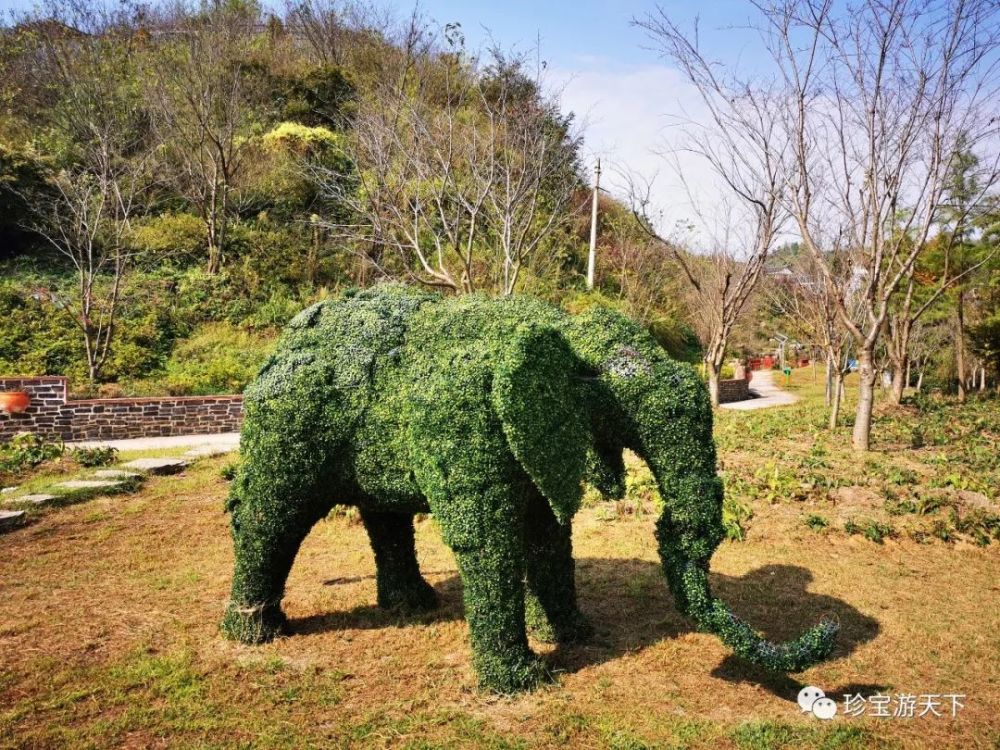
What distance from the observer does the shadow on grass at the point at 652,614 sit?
17.0ft

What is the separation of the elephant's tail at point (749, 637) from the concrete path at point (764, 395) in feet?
59.5

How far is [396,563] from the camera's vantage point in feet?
20.0

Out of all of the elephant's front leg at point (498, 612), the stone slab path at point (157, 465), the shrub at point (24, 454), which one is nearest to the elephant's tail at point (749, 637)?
the elephant's front leg at point (498, 612)

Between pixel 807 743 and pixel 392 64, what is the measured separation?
24963 mm

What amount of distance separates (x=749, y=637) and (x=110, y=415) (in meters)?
14.5

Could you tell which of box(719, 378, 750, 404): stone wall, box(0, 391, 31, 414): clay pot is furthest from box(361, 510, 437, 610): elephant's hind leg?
box(719, 378, 750, 404): stone wall

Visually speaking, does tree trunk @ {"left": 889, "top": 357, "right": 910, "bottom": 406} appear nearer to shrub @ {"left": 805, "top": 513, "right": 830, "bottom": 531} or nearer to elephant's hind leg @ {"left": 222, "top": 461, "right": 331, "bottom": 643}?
shrub @ {"left": 805, "top": 513, "right": 830, "bottom": 531}

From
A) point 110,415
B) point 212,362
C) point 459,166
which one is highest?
point 459,166

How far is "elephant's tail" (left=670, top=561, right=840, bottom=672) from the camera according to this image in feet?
13.6

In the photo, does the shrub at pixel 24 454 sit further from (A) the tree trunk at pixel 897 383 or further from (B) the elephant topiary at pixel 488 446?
(A) the tree trunk at pixel 897 383

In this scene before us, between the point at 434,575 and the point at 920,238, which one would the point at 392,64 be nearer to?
the point at 920,238

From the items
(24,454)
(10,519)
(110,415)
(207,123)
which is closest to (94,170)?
(207,123)

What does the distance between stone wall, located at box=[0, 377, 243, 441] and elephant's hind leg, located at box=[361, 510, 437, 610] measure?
8.32m

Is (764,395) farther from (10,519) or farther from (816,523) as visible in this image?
(10,519)
